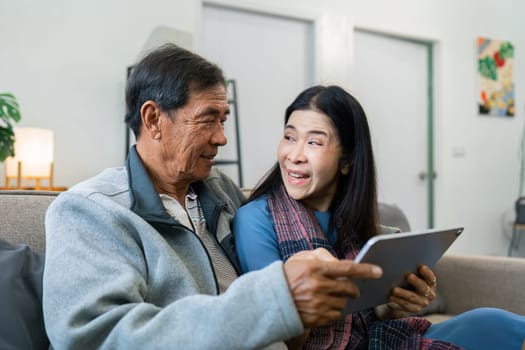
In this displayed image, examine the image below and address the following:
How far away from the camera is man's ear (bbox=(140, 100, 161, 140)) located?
125cm

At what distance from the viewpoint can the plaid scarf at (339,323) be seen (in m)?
1.20

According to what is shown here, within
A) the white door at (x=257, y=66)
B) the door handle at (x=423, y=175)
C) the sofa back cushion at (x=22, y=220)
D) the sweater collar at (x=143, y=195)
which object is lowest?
the sofa back cushion at (x=22, y=220)

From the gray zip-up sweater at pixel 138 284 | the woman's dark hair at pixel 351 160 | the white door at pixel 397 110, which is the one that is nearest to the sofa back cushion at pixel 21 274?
the gray zip-up sweater at pixel 138 284

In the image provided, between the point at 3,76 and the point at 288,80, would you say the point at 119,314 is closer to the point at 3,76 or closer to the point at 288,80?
the point at 3,76

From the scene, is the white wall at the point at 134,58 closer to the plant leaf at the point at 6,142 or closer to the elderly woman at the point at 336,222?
the plant leaf at the point at 6,142

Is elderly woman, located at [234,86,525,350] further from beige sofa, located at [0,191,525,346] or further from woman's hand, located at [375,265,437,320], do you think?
beige sofa, located at [0,191,525,346]

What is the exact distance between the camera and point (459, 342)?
1247 millimetres

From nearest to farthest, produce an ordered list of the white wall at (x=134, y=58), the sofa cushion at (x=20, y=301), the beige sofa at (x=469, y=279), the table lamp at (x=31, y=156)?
the sofa cushion at (x=20, y=301), the beige sofa at (x=469, y=279), the table lamp at (x=31, y=156), the white wall at (x=134, y=58)

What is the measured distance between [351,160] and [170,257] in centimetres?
57

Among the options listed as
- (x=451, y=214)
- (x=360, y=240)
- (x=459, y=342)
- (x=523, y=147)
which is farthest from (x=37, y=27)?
(x=523, y=147)

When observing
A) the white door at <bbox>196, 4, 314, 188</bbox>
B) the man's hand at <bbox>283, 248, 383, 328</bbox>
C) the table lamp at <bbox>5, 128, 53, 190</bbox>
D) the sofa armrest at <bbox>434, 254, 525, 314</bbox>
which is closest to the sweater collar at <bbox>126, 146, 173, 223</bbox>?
the man's hand at <bbox>283, 248, 383, 328</bbox>

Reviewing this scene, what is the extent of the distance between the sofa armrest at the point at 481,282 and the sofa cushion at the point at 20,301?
1449mm

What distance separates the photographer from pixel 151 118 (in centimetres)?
126

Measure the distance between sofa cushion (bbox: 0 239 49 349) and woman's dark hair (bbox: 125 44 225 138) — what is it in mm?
392
